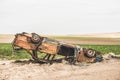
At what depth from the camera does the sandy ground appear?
17.0 meters

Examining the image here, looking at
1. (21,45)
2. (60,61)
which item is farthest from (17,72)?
(60,61)

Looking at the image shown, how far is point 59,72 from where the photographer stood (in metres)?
18.8

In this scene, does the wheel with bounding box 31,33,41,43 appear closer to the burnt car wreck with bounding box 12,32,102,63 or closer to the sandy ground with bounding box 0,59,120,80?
the burnt car wreck with bounding box 12,32,102,63

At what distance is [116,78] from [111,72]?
1.52 metres

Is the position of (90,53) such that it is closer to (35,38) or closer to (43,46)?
(43,46)

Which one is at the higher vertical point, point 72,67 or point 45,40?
point 45,40

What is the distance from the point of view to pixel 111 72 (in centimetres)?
1752

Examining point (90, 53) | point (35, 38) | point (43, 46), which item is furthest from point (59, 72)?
point (90, 53)

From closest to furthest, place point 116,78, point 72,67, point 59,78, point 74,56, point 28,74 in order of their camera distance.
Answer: point 116,78 < point 59,78 < point 28,74 < point 72,67 < point 74,56

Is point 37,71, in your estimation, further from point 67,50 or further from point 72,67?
point 67,50

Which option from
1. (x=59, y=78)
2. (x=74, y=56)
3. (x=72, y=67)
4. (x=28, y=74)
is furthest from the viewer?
(x=74, y=56)

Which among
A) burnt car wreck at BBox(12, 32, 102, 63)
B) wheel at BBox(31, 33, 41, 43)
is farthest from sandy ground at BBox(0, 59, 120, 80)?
wheel at BBox(31, 33, 41, 43)

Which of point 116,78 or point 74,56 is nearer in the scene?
point 116,78

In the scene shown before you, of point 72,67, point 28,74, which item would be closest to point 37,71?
point 28,74
